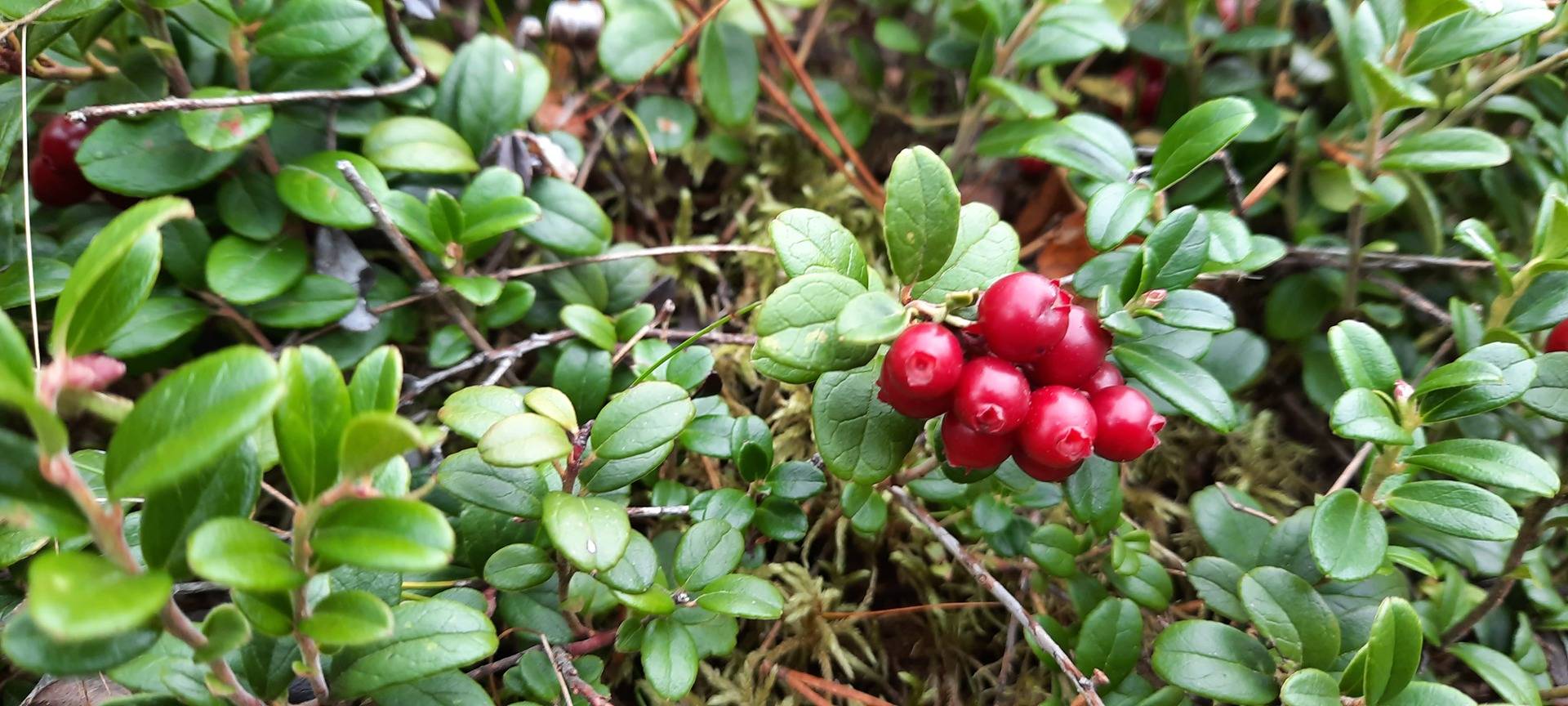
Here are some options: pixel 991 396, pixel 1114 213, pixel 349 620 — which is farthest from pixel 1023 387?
pixel 349 620

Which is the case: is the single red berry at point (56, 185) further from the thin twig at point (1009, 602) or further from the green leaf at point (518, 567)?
the thin twig at point (1009, 602)

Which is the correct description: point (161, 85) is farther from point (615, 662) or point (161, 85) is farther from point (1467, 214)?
point (1467, 214)

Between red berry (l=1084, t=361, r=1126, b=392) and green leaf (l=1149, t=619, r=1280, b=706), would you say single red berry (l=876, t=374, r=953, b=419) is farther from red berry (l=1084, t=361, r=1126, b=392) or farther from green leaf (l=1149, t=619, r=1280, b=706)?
green leaf (l=1149, t=619, r=1280, b=706)

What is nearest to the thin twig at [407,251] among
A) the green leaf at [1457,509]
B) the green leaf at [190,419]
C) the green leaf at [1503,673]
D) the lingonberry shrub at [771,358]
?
the lingonberry shrub at [771,358]

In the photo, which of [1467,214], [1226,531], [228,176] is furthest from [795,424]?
[1467,214]

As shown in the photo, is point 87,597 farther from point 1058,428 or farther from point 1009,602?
point 1009,602

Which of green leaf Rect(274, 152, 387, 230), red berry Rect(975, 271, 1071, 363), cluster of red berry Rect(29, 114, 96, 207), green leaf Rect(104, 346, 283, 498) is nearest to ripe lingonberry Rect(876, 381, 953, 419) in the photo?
red berry Rect(975, 271, 1071, 363)
